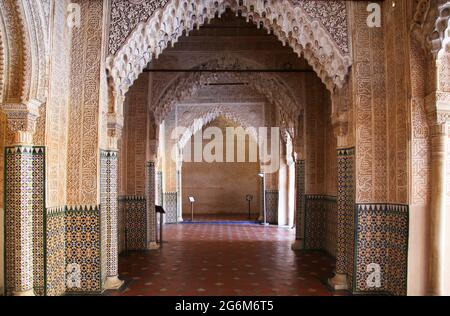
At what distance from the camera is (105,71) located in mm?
5852

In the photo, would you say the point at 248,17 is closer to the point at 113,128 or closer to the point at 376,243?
the point at 113,128

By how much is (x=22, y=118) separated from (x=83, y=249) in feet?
5.73

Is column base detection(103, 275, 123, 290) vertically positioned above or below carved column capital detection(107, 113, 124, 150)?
below

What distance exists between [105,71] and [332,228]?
4.98 m

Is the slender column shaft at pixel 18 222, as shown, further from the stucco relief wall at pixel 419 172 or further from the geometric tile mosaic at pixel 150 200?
the geometric tile mosaic at pixel 150 200

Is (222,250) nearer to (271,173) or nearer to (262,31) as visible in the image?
(262,31)

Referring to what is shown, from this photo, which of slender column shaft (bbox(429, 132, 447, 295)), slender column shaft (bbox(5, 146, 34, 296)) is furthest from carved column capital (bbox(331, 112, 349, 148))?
slender column shaft (bbox(5, 146, 34, 296))

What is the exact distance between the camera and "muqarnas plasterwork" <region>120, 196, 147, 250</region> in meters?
9.21

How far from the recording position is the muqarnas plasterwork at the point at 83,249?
219 inches

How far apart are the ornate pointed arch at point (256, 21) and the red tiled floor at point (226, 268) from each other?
269 cm

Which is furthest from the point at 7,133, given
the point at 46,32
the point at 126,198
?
the point at 126,198

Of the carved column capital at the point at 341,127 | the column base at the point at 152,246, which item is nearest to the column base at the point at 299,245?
the column base at the point at 152,246

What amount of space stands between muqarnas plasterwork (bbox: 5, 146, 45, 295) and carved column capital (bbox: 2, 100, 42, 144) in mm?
120

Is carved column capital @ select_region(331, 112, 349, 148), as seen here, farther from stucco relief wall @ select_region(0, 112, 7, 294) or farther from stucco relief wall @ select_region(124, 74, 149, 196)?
stucco relief wall @ select_region(124, 74, 149, 196)
